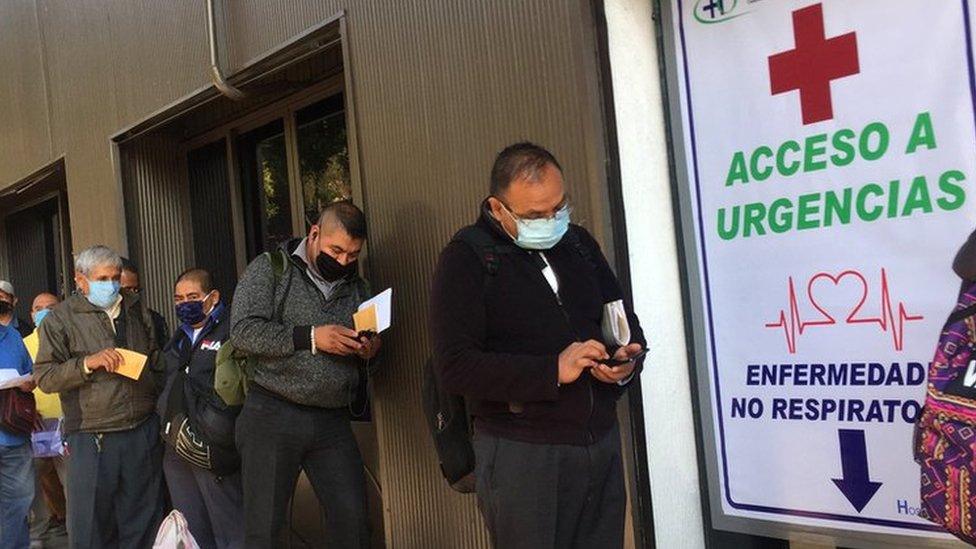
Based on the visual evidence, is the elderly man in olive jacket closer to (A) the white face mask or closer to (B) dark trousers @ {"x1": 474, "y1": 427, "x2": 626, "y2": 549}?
(B) dark trousers @ {"x1": 474, "y1": 427, "x2": 626, "y2": 549}

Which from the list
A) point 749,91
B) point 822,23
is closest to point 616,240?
point 749,91

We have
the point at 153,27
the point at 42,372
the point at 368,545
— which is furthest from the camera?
the point at 153,27

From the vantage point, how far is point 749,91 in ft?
10.3

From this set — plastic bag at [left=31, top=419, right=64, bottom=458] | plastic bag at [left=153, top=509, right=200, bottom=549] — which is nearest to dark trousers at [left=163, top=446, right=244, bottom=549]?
plastic bag at [left=153, top=509, right=200, bottom=549]

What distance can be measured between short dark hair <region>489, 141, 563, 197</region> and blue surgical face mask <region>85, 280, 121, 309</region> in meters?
2.91

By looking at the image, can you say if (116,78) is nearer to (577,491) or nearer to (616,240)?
(616,240)

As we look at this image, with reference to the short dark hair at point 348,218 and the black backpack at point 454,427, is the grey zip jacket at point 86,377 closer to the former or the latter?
the short dark hair at point 348,218

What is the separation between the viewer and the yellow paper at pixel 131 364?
186 inches

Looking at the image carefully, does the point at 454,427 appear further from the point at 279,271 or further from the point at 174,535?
the point at 174,535

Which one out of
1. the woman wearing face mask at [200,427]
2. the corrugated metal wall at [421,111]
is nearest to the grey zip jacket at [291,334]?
the corrugated metal wall at [421,111]

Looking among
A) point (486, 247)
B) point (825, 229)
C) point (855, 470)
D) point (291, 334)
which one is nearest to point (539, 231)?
point (486, 247)

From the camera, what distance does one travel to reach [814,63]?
116 inches

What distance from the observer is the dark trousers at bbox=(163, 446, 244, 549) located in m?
4.68

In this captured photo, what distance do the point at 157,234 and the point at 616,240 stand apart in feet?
13.3
